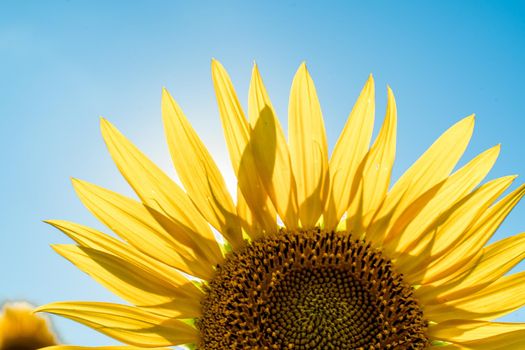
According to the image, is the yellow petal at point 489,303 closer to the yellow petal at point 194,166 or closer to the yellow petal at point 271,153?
the yellow petal at point 271,153

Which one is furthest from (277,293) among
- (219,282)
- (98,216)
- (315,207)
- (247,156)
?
(98,216)

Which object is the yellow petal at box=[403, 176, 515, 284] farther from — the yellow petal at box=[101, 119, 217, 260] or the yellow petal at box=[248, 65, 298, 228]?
the yellow petal at box=[101, 119, 217, 260]

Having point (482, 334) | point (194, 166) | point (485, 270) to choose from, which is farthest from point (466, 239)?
point (194, 166)

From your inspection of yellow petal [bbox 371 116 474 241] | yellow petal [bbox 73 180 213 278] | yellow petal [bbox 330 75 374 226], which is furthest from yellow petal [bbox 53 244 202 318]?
yellow petal [bbox 371 116 474 241]

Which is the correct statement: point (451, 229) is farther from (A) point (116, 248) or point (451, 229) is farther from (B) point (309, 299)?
(A) point (116, 248)

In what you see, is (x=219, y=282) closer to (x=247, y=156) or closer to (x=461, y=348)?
(x=247, y=156)

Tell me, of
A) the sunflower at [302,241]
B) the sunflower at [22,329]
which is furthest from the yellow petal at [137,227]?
the sunflower at [22,329]

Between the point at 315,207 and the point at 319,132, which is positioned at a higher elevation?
the point at 319,132
